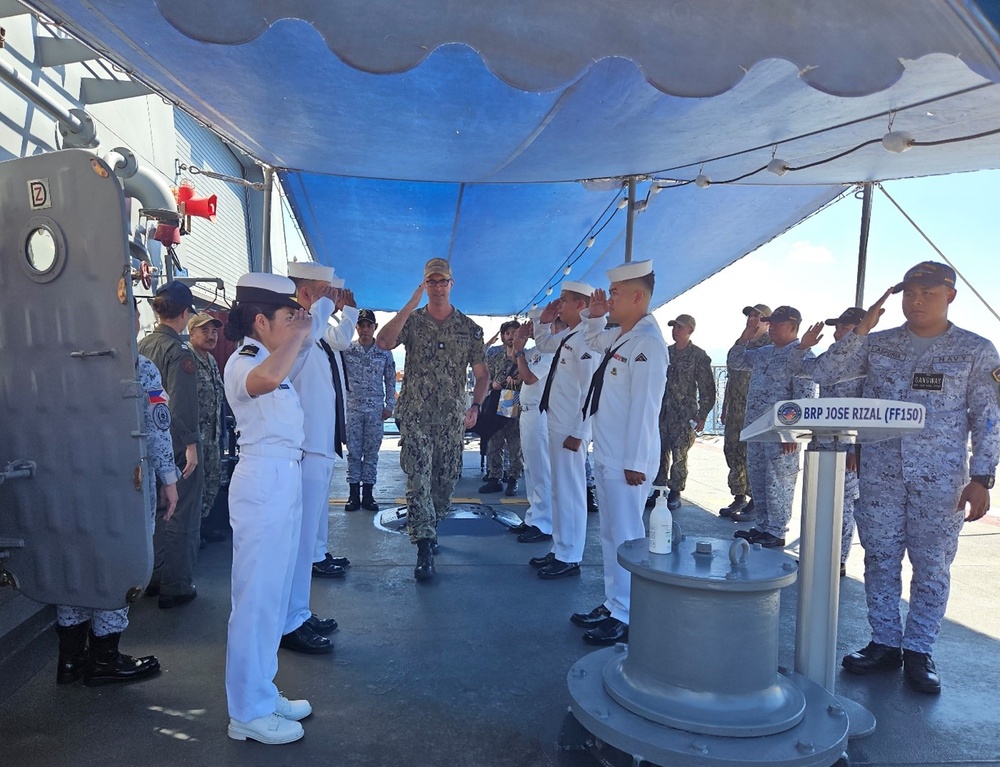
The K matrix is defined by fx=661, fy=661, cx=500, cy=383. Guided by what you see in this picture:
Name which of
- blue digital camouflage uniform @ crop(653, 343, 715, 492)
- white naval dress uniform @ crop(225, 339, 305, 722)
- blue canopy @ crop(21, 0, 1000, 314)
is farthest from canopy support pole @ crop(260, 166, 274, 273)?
blue digital camouflage uniform @ crop(653, 343, 715, 492)

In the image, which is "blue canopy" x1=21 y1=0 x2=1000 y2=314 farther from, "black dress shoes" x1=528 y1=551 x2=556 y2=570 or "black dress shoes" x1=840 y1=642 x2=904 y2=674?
"black dress shoes" x1=528 y1=551 x2=556 y2=570

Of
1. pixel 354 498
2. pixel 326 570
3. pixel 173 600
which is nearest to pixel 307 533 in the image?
pixel 173 600

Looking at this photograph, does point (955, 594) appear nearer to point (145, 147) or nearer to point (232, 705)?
point (232, 705)

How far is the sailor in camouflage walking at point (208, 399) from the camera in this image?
4.74 metres

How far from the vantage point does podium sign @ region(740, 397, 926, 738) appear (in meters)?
2.25

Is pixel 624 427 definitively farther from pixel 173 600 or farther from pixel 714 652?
pixel 173 600

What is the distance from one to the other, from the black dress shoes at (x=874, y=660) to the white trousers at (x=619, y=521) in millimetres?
1081

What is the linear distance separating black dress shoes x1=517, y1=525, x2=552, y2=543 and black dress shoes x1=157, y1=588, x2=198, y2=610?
8.54 feet

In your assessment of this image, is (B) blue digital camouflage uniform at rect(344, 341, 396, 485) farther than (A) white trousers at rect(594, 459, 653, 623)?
Yes

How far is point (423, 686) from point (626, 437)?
1.59 meters

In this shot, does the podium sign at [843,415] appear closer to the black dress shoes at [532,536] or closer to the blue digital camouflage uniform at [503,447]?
the black dress shoes at [532,536]

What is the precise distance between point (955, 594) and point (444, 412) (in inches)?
142

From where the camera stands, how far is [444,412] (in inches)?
179

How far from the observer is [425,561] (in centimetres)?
447
